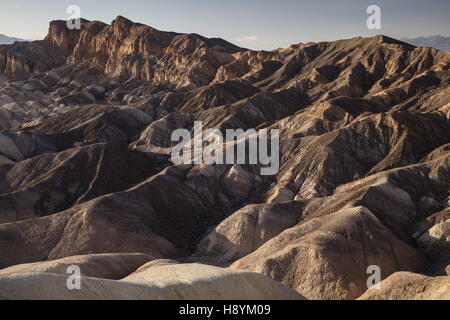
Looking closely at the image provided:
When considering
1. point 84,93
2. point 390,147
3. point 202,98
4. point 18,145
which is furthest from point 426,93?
point 84,93

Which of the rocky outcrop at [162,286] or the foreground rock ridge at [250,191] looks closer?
the rocky outcrop at [162,286]

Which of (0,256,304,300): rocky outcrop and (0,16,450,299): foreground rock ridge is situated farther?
(0,16,450,299): foreground rock ridge

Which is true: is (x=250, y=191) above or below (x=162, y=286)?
below

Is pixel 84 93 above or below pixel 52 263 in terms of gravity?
above

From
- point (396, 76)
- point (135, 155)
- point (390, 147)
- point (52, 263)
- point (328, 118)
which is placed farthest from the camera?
point (396, 76)
